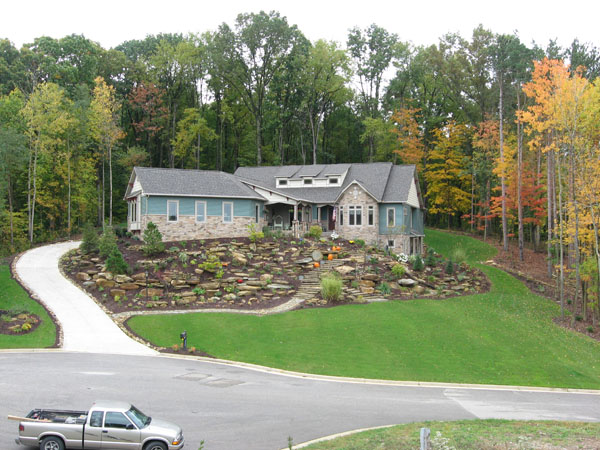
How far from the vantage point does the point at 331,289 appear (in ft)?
88.9

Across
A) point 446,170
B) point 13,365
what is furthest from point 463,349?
point 446,170

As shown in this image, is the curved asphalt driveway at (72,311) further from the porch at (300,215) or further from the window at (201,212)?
the porch at (300,215)

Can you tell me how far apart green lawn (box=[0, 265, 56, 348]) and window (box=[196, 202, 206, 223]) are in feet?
42.0

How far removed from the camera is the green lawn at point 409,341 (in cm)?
1814

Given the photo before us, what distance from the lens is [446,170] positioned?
52.8 meters

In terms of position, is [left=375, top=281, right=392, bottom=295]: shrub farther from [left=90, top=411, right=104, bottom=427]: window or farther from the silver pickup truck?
[left=90, top=411, right=104, bottom=427]: window

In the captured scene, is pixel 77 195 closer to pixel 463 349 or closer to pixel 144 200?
pixel 144 200

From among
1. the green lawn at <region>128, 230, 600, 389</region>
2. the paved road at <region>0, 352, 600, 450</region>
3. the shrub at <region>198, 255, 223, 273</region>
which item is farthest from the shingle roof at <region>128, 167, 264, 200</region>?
the paved road at <region>0, 352, 600, 450</region>

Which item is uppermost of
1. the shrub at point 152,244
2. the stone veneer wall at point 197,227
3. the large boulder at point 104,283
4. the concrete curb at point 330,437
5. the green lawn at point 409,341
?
the stone veneer wall at point 197,227

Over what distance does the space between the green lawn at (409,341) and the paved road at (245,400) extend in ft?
5.64

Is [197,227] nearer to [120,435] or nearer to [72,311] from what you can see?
[72,311]

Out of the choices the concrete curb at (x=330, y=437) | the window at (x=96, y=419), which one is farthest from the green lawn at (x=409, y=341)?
the window at (x=96, y=419)

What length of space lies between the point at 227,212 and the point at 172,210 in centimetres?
416

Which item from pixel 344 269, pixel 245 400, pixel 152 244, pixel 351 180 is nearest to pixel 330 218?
pixel 351 180
